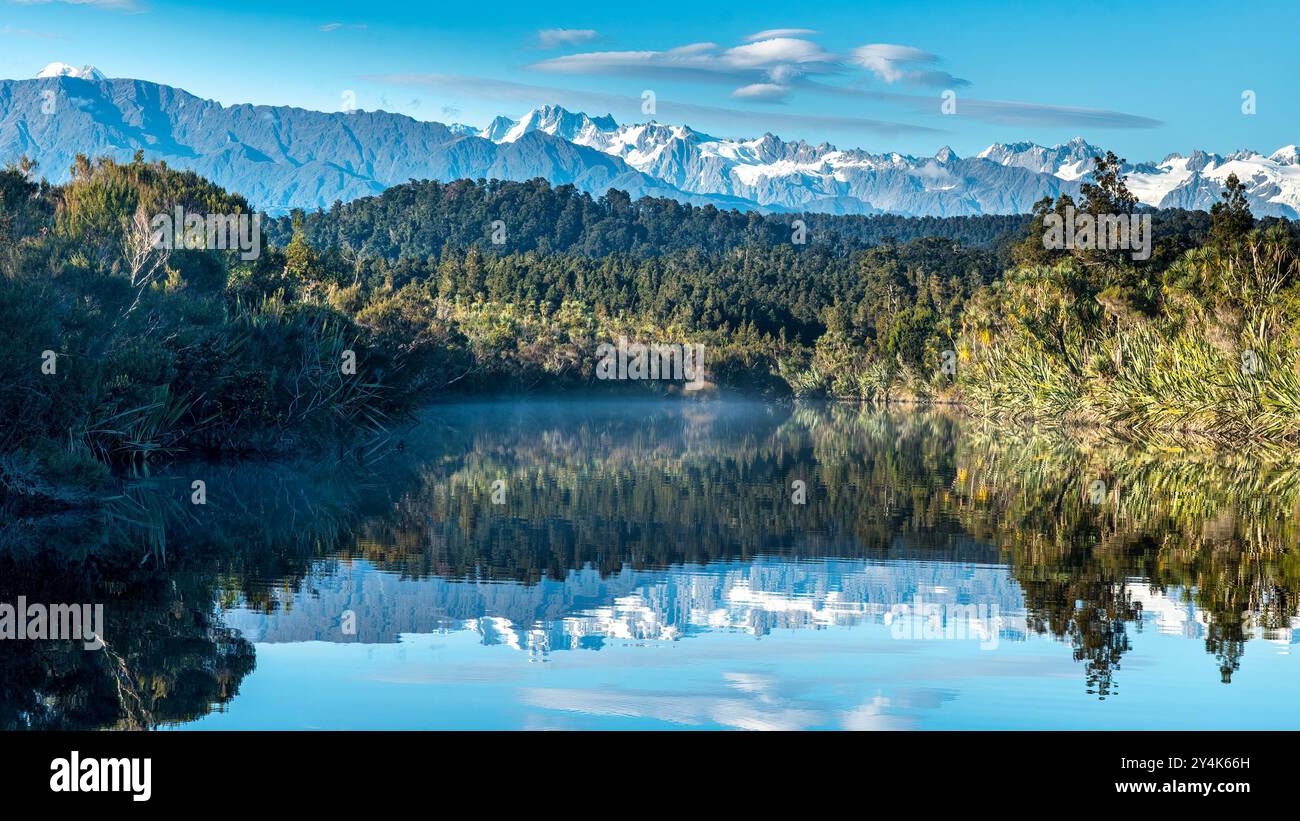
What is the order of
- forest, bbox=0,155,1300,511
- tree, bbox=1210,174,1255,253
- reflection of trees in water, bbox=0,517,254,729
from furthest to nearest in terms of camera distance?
tree, bbox=1210,174,1255,253, forest, bbox=0,155,1300,511, reflection of trees in water, bbox=0,517,254,729

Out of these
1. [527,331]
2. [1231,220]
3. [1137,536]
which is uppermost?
[1231,220]

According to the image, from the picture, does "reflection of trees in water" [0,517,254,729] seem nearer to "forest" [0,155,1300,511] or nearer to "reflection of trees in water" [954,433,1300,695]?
"forest" [0,155,1300,511]

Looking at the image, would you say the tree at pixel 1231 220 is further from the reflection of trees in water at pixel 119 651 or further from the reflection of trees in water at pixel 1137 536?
the reflection of trees in water at pixel 119 651

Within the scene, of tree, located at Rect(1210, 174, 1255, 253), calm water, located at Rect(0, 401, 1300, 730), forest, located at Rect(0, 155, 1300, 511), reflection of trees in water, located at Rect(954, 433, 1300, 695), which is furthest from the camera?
tree, located at Rect(1210, 174, 1255, 253)

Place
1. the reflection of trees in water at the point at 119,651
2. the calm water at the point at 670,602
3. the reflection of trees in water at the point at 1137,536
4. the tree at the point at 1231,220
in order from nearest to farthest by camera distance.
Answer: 1. the reflection of trees in water at the point at 119,651
2. the calm water at the point at 670,602
3. the reflection of trees in water at the point at 1137,536
4. the tree at the point at 1231,220

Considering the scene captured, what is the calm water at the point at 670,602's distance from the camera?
34.1 ft

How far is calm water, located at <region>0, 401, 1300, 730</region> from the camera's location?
10391 millimetres

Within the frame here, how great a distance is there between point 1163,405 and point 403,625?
31.9 m

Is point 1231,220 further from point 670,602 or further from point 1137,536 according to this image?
point 670,602

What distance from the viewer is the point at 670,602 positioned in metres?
15.2

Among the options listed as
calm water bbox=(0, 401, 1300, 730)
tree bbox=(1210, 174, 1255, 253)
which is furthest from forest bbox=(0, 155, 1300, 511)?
calm water bbox=(0, 401, 1300, 730)

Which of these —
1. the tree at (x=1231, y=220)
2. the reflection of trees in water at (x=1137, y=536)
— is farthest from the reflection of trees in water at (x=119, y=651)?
the tree at (x=1231, y=220)

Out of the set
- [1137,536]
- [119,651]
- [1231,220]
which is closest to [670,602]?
[119,651]

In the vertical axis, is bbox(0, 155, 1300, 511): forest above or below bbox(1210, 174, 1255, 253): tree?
below
